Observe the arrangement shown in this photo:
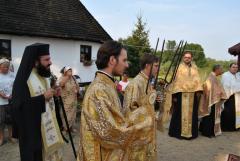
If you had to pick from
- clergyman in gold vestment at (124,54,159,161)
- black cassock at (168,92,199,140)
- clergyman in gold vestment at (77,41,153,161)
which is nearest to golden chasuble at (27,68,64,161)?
clergyman in gold vestment at (124,54,159,161)

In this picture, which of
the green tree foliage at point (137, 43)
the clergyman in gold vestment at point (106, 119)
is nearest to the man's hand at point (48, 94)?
the clergyman in gold vestment at point (106, 119)

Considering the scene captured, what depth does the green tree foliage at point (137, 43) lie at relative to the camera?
2688 centimetres

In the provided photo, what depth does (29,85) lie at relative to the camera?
3543mm

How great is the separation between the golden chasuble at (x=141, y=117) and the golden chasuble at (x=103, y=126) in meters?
0.09

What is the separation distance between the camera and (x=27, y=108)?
11.3 feet

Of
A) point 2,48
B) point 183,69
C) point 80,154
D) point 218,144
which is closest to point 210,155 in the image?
point 218,144

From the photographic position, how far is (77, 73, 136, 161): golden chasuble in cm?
238

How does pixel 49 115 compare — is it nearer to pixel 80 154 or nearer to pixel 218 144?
pixel 80 154

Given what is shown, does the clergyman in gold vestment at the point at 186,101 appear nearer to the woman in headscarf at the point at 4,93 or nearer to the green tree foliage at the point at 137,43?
the woman in headscarf at the point at 4,93

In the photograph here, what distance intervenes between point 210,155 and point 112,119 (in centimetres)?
446

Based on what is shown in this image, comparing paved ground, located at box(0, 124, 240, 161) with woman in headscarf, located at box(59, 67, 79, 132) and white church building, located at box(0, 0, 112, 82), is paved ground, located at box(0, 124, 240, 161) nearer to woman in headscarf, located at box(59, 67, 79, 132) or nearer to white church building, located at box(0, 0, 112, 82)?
woman in headscarf, located at box(59, 67, 79, 132)

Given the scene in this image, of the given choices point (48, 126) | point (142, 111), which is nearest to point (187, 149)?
point (48, 126)

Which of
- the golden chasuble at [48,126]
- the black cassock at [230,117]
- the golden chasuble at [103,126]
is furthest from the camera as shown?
the black cassock at [230,117]

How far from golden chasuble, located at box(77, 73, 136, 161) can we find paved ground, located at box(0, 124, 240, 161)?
3380 millimetres
